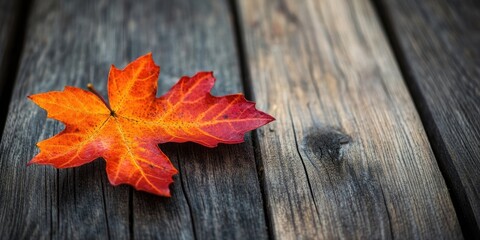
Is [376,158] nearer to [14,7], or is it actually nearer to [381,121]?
[381,121]

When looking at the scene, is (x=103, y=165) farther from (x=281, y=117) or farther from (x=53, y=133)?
(x=281, y=117)

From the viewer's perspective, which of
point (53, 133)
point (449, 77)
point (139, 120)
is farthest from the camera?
point (449, 77)

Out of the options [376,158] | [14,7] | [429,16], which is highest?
[14,7]

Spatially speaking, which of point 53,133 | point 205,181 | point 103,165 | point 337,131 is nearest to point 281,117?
point 337,131

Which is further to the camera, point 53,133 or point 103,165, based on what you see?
point 53,133

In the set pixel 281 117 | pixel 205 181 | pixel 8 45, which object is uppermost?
pixel 8 45

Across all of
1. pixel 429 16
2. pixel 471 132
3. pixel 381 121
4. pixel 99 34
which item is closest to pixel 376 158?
pixel 381 121
